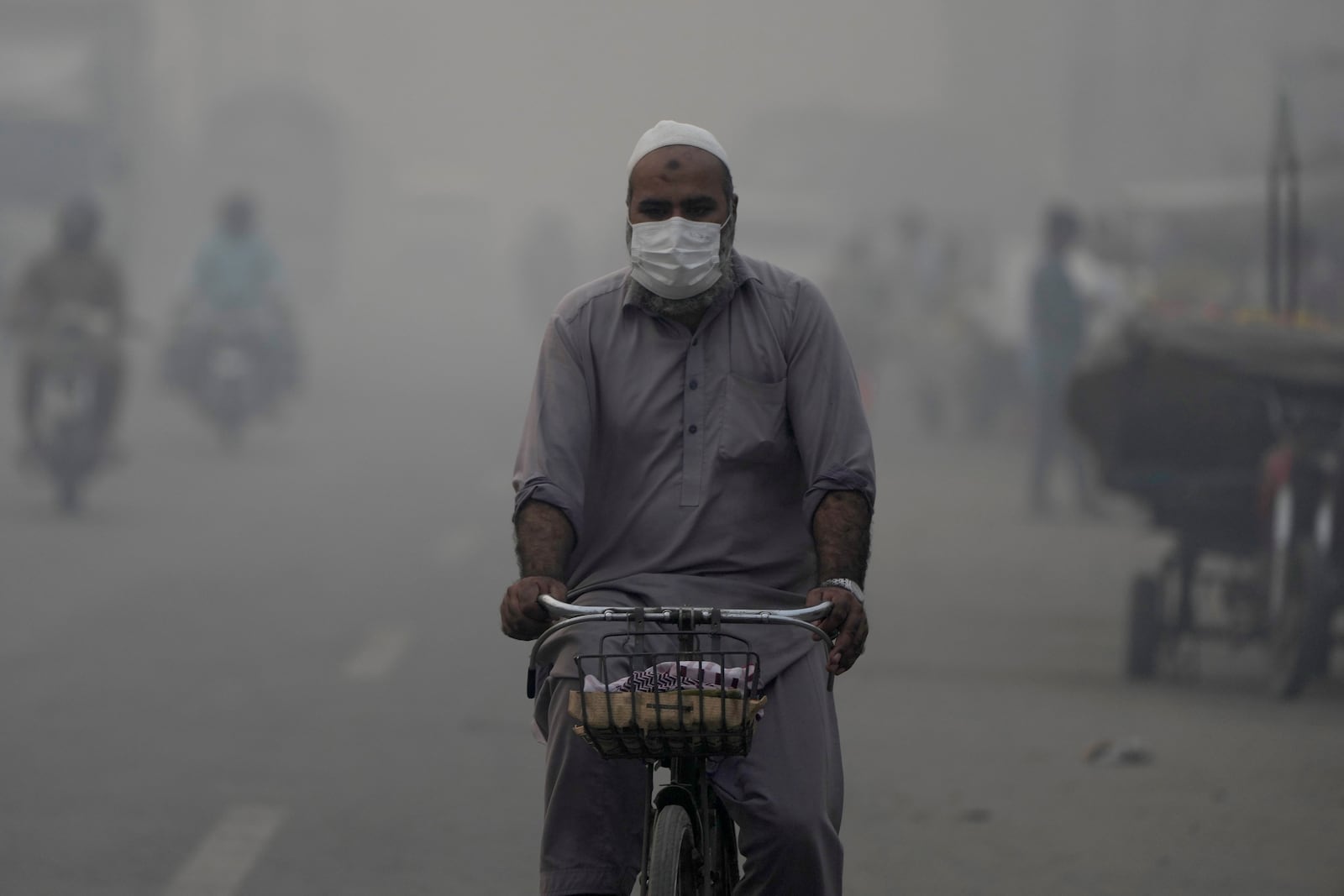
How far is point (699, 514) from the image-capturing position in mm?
3984

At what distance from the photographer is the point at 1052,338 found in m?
15.5

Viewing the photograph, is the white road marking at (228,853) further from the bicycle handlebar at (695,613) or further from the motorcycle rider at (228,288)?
the motorcycle rider at (228,288)

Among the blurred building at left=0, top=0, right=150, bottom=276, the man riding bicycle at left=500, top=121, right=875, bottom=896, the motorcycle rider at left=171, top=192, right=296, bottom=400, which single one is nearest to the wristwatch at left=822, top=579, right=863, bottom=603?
the man riding bicycle at left=500, top=121, right=875, bottom=896

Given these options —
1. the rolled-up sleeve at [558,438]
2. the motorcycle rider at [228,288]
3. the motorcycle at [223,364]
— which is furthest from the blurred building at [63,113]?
the rolled-up sleeve at [558,438]

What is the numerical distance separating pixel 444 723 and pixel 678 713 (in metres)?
4.57

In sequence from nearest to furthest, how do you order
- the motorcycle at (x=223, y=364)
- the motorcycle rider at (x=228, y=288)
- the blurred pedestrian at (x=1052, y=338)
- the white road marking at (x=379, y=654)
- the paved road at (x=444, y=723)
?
the paved road at (x=444, y=723) < the white road marking at (x=379, y=654) < the blurred pedestrian at (x=1052, y=338) < the motorcycle at (x=223, y=364) < the motorcycle rider at (x=228, y=288)

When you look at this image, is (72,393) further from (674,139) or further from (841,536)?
(841,536)

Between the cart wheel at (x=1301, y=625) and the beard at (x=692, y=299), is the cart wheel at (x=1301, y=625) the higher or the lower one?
the lower one

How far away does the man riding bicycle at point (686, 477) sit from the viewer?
383 cm

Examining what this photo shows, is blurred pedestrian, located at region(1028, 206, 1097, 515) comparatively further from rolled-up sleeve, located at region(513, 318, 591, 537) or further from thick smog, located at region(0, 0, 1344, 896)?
rolled-up sleeve, located at region(513, 318, 591, 537)

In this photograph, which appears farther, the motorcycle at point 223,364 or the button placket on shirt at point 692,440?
the motorcycle at point 223,364

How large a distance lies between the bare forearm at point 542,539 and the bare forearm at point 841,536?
43 cm

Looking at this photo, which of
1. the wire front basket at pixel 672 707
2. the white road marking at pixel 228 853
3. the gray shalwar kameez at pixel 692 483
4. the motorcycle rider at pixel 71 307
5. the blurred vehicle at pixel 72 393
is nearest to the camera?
the wire front basket at pixel 672 707

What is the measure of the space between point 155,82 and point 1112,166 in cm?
1766
